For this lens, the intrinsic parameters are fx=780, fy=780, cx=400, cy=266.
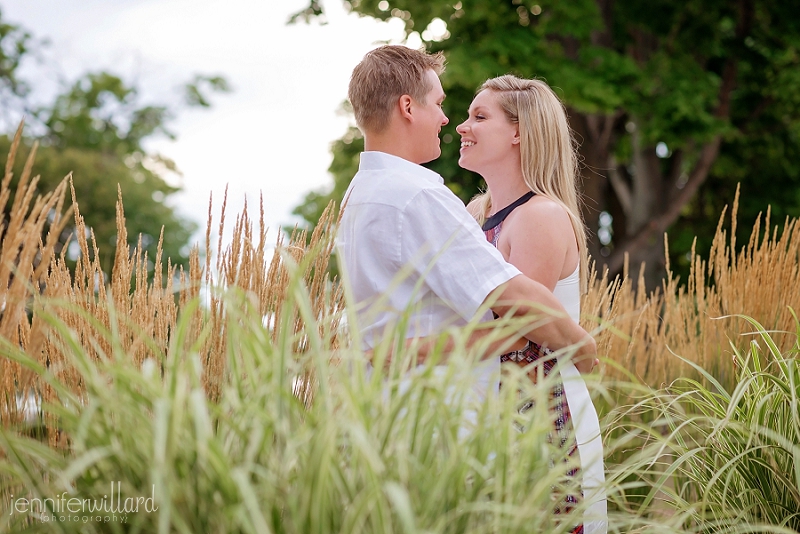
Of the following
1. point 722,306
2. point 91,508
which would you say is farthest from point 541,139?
point 722,306

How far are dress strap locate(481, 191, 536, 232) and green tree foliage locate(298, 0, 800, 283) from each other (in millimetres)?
5819

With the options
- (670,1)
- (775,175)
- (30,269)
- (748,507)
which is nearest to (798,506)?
(748,507)

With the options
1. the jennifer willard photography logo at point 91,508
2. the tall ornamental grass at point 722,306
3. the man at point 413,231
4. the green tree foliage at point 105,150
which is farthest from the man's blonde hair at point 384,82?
the green tree foliage at point 105,150

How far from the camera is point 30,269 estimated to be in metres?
1.58

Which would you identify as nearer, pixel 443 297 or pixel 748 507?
pixel 443 297

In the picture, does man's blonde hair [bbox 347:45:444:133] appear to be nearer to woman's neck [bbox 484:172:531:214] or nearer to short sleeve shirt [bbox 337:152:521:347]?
short sleeve shirt [bbox 337:152:521:347]

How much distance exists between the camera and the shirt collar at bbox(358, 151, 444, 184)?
73.4 inches

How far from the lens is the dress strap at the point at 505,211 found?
7.18 feet

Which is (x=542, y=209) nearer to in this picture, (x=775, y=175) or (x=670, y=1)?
(x=670, y=1)

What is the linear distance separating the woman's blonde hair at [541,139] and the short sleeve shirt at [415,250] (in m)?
0.45

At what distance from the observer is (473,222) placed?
1.75m

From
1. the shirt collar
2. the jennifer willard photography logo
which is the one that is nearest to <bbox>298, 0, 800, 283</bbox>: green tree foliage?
the shirt collar

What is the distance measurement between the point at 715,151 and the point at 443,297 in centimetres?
957

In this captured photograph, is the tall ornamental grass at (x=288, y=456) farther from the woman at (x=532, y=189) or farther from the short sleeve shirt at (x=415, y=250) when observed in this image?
the woman at (x=532, y=189)
